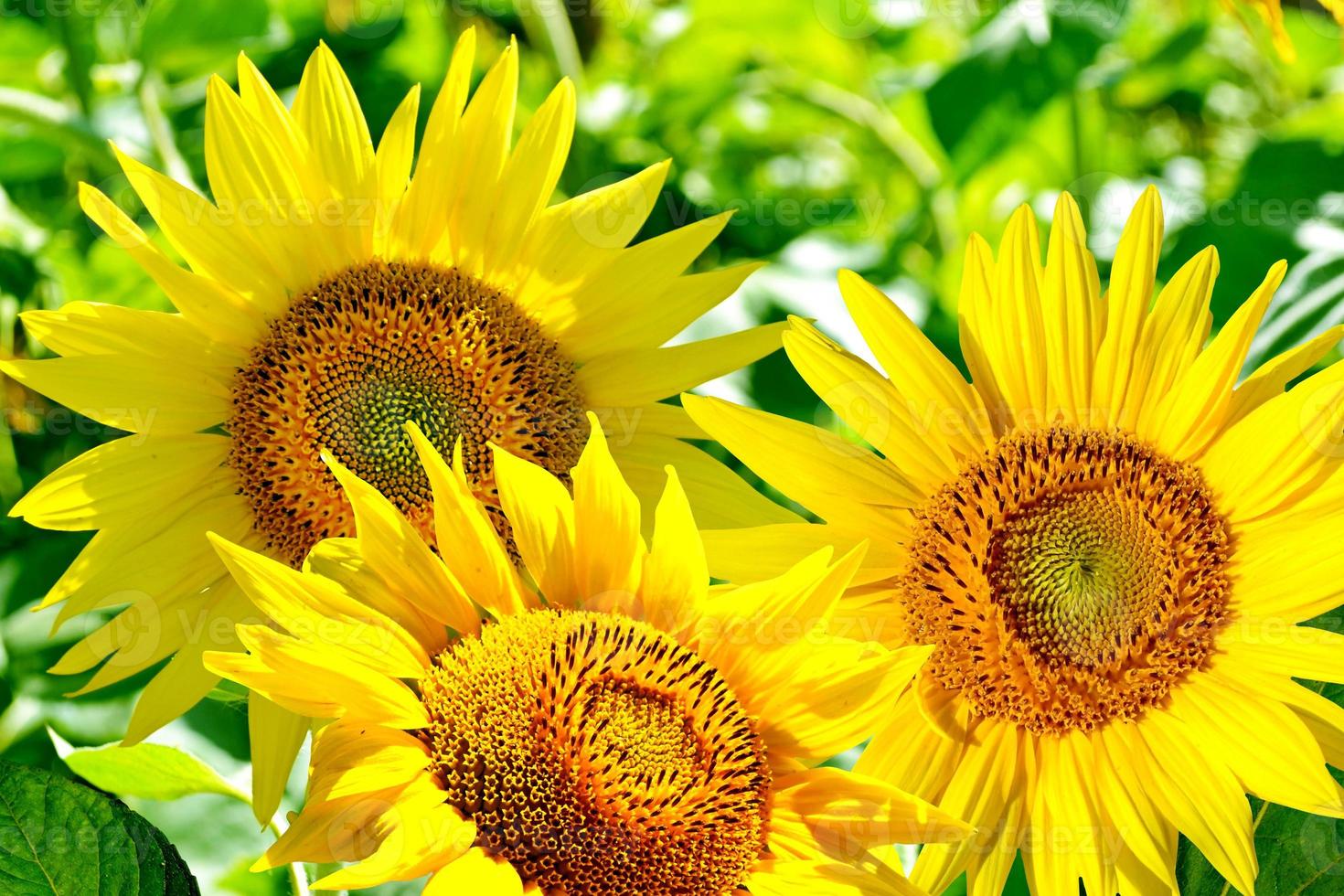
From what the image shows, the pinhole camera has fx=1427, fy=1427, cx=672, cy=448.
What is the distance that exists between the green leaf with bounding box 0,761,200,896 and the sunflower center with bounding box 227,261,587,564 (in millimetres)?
155

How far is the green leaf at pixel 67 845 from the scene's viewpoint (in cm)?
61

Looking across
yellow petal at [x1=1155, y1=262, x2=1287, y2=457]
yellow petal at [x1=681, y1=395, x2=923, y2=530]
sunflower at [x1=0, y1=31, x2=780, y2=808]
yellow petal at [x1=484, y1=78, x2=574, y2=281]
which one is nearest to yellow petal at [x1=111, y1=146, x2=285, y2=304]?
sunflower at [x1=0, y1=31, x2=780, y2=808]

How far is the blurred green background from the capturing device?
3.02 feet

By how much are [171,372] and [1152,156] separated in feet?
3.87

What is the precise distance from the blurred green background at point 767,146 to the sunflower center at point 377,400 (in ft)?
0.67

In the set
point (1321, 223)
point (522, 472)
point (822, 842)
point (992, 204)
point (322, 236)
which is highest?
point (992, 204)

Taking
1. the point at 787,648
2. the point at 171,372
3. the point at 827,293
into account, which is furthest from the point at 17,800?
the point at 827,293

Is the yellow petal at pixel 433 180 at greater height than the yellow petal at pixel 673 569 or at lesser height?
greater

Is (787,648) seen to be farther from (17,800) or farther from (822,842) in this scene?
(17,800)

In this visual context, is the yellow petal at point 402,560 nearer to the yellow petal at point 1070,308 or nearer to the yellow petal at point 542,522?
the yellow petal at point 542,522

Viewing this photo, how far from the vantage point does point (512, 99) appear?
0.73 m

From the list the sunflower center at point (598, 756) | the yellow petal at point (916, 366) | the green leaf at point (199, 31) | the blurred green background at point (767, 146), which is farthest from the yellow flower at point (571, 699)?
the green leaf at point (199, 31)

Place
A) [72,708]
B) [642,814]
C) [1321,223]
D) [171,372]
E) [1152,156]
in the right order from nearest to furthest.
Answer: [642,814] < [171,372] < [72,708] < [1321,223] < [1152,156]

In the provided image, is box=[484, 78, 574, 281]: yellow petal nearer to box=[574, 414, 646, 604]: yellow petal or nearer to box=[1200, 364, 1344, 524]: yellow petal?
box=[574, 414, 646, 604]: yellow petal
